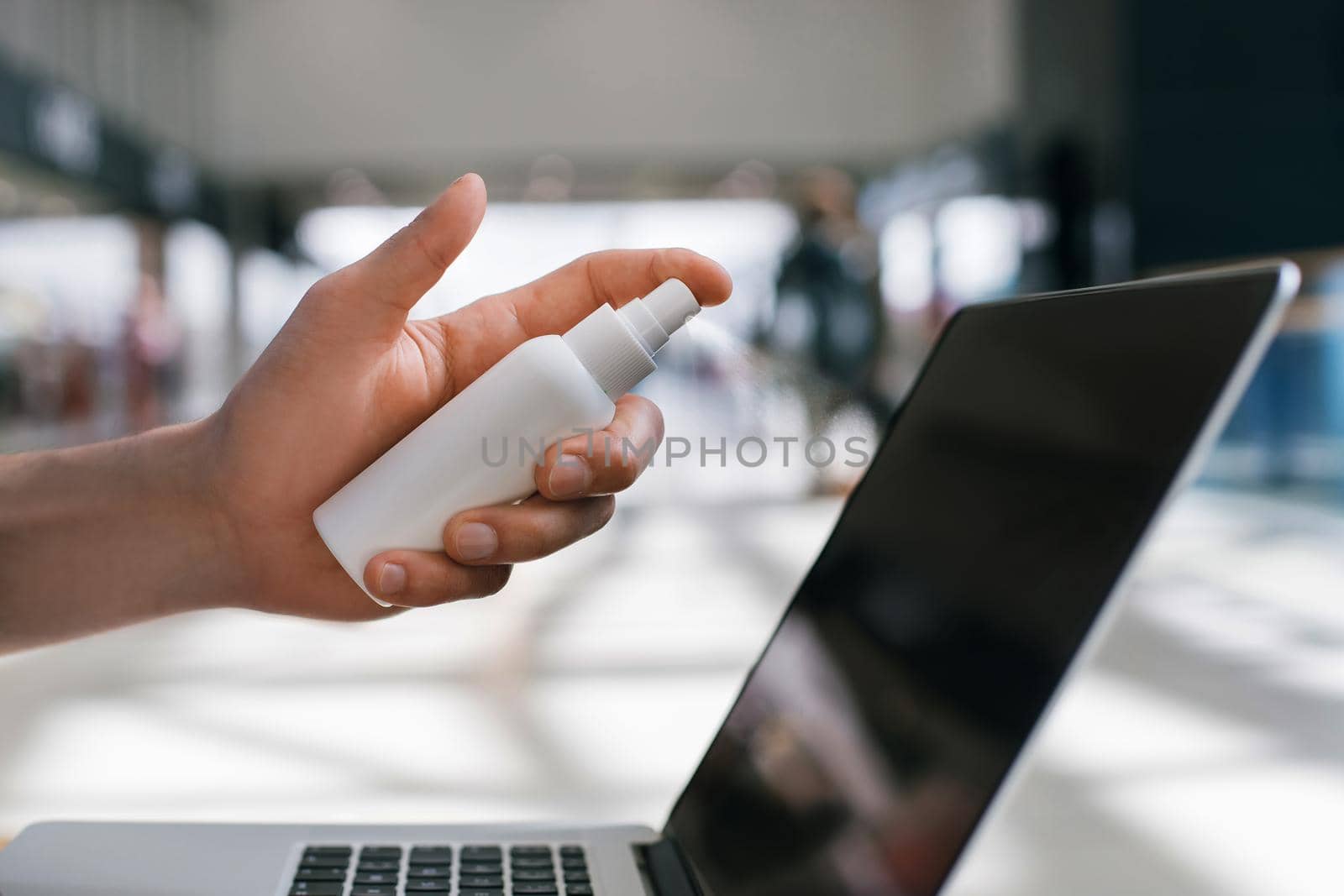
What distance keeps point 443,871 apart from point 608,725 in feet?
1.14

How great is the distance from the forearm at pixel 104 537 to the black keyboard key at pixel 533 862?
22 centimetres

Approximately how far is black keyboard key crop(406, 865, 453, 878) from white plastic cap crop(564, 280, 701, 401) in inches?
7.5

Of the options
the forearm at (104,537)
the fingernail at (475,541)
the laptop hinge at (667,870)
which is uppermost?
the fingernail at (475,541)

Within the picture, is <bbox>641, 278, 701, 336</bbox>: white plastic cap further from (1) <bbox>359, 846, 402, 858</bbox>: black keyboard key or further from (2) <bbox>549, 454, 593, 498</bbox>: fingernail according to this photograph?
(1) <bbox>359, 846, 402, 858</bbox>: black keyboard key

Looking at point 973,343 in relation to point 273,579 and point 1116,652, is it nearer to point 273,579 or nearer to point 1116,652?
point 273,579

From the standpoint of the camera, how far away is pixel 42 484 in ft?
1.89

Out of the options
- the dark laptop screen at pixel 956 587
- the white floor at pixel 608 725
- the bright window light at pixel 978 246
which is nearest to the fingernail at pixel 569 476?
the dark laptop screen at pixel 956 587

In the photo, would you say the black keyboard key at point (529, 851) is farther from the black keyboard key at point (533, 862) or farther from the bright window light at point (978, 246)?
the bright window light at point (978, 246)

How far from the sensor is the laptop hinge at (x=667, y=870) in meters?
0.45

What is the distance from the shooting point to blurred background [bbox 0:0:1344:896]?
0.69 metres

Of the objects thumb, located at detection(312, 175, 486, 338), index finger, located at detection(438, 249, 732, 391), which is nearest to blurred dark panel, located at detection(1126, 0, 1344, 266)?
index finger, located at detection(438, 249, 732, 391)

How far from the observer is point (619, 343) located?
0.46m

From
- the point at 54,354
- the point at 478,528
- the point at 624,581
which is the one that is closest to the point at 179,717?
the point at 478,528

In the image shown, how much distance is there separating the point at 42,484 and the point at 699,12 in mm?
5626
